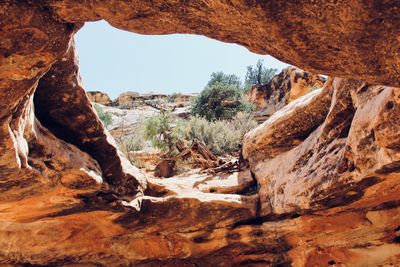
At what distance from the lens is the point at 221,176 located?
26.6 ft

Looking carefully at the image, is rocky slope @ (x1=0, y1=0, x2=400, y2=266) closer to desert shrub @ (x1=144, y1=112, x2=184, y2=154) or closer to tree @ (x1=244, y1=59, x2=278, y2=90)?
desert shrub @ (x1=144, y1=112, x2=184, y2=154)

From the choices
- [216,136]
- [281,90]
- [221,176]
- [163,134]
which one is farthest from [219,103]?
[221,176]

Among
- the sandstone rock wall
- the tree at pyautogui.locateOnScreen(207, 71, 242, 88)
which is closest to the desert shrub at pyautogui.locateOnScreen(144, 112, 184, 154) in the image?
the tree at pyautogui.locateOnScreen(207, 71, 242, 88)

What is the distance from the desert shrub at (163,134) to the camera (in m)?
11.5

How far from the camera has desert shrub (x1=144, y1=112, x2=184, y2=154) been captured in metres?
11.5

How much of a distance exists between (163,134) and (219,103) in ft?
28.2

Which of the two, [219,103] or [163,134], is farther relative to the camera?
[219,103]

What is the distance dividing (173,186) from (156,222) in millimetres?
797

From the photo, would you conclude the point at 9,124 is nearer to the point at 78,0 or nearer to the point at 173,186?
the point at 78,0

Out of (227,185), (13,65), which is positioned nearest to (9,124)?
(13,65)

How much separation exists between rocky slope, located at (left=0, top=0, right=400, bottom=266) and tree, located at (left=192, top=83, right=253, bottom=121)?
11.5 m

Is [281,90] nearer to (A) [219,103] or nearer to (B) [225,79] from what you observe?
(A) [219,103]

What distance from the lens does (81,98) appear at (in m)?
4.96

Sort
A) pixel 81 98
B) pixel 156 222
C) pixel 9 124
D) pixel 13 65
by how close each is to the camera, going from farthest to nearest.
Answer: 1. pixel 156 222
2. pixel 81 98
3. pixel 9 124
4. pixel 13 65
